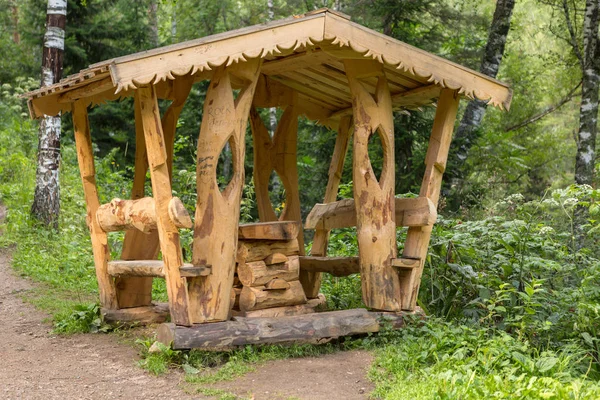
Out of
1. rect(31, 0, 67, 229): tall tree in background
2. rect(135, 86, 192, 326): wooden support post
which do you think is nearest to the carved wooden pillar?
rect(135, 86, 192, 326): wooden support post

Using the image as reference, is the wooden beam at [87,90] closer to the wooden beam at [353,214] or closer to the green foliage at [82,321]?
the green foliage at [82,321]

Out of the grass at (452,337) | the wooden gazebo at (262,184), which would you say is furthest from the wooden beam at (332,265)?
the grass at (452,337)

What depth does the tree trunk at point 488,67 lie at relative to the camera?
1245cm

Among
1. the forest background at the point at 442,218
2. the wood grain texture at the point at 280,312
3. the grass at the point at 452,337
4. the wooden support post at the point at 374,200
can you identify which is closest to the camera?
the grass at the point at 452,337

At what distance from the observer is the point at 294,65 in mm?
7812

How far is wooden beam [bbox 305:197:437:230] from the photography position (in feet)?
23.5

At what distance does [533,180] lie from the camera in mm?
23344

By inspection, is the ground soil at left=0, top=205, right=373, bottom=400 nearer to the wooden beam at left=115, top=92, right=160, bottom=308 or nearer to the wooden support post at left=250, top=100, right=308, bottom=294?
the wooden beam at left=115, top=92, right=160, bottom=308

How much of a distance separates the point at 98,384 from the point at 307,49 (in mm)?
3649

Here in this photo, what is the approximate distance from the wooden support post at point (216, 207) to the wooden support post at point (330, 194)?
2311mm

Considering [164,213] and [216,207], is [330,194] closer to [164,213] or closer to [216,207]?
[216,207]

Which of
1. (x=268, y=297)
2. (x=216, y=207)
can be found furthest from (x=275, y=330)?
(x=216, y=207)

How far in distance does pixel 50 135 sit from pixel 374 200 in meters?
6.38

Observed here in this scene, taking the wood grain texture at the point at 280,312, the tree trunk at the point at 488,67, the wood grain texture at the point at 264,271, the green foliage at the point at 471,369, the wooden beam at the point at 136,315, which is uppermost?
the tree trunk at the point at 488,67
